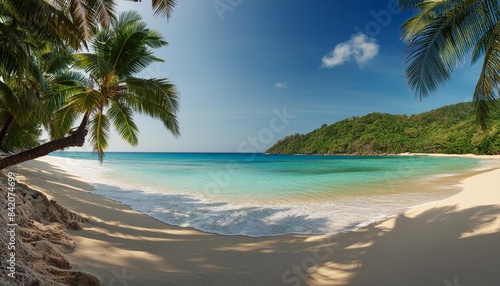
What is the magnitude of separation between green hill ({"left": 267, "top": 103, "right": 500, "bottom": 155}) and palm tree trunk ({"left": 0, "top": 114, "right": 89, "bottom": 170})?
65903 mm

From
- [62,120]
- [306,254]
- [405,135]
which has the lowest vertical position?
[306,254]

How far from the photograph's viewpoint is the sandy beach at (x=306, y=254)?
3.68 m

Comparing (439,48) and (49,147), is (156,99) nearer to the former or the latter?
(49,147)

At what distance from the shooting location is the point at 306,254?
484 cm

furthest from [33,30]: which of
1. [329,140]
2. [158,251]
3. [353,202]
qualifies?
[329,140]

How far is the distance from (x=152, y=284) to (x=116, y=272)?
675mm

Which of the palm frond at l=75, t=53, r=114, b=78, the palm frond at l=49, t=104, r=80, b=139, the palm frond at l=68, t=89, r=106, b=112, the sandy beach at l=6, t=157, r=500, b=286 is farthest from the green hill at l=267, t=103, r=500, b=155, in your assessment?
the palm frond at l=49, t=104, r=80, b=139

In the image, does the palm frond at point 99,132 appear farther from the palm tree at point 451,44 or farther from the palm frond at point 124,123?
the palm tree at point 451,44

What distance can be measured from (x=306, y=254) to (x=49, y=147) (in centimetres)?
546

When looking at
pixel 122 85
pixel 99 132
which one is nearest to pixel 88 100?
pixel 122 85

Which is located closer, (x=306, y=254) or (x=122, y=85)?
(x=306, y=254)

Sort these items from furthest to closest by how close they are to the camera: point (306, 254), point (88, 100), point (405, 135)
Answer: point (405, 135) < point (88, 100) < point (306, 254)

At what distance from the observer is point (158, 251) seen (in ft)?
16.4

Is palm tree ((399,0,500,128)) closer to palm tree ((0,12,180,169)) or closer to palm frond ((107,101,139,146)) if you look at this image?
palm tree ((0,12,180,169))
